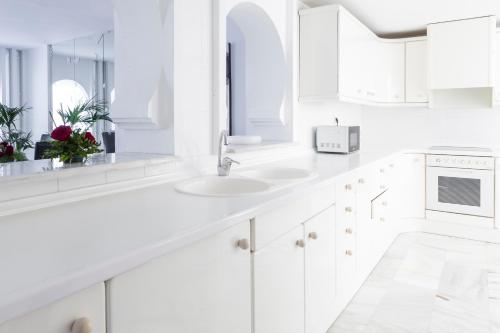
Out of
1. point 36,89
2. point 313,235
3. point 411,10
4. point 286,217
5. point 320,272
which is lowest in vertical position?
point 320,272

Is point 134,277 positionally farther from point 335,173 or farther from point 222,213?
point 335,173

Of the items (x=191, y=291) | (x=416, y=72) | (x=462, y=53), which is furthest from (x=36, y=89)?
(x=191, y=291)

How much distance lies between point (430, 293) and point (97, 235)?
2.43m

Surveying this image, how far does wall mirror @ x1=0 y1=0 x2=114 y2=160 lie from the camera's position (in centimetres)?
613

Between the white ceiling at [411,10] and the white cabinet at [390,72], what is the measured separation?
0.22 meters

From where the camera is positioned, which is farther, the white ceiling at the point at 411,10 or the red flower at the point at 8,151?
the white ceiling at the point at 411,10

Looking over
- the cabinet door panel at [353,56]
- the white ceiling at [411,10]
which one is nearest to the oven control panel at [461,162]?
the cabinet door panel at [353,56]

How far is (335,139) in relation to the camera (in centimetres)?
342

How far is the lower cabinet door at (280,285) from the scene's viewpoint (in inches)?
57.8

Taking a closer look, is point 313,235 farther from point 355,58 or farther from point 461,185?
point 461,185

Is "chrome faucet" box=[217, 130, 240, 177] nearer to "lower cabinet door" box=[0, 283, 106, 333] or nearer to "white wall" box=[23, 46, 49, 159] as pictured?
"lower cabinet door" box=[0, 283, 106, 333]

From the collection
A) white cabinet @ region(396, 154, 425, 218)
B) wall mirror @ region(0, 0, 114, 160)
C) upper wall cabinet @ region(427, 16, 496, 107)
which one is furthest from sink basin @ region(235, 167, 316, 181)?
wall mirror @ region(0, 0, 114, 160)

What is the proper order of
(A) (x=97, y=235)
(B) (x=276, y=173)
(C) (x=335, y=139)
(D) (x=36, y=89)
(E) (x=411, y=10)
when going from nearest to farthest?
(A) (x=97, y=235) < (B) (x=276, y=173) < (C) (x=335, y=139) < (E) (x=411, y=10) < (D) (x=36, y=89)

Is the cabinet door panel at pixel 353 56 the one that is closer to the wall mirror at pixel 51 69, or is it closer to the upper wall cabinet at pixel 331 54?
the upper wall cabinet at pixel 331 54
